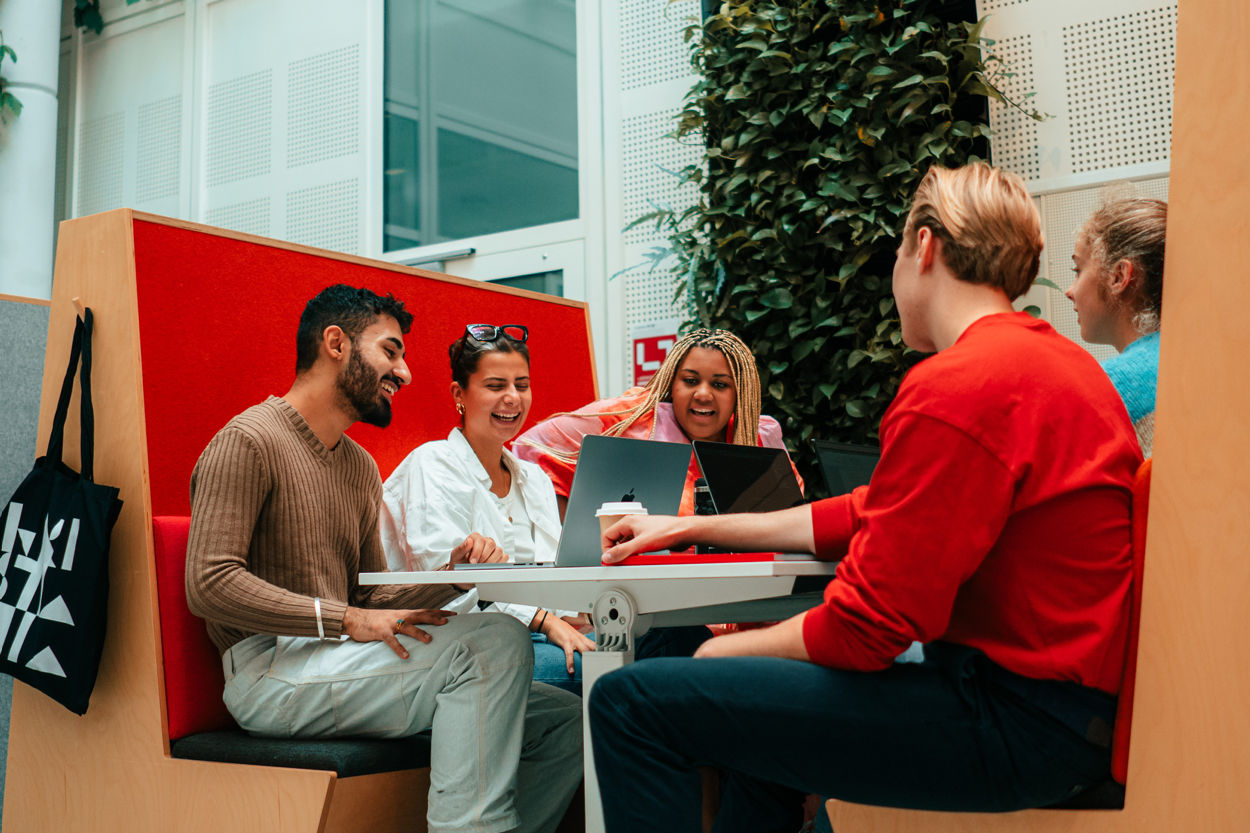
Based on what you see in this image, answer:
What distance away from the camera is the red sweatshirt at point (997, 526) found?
127 cm

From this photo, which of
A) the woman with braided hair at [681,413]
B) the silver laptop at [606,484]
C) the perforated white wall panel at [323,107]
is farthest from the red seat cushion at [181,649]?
the perforated white wall panel at [323,107]

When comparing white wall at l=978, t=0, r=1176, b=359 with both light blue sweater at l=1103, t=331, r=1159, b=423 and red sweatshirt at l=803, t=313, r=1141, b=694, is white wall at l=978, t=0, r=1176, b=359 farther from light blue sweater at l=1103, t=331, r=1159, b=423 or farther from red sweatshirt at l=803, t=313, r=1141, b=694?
red sweatshirt at l=803, t=313, r=1141, b=694

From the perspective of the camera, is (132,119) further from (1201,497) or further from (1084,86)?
(1201,497)

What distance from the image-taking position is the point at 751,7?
4.13 meters

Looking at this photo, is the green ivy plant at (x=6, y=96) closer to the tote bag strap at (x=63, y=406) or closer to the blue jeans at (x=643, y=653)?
Result: the tote bag strap at (x=63, y=406)

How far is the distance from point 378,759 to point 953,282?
1384mm

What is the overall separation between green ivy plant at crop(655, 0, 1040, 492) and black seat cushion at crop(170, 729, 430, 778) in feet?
7.04

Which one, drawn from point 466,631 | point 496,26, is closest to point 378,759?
point 466,631

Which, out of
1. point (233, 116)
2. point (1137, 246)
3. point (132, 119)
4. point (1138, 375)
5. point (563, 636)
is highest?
point (132, 119)

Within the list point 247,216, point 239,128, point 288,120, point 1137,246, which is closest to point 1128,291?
point 1137,246

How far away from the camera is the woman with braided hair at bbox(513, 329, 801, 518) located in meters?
3.39

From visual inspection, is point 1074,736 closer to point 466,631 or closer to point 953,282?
point 953,282

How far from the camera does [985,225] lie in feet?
4.79

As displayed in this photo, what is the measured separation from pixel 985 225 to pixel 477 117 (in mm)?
4424
